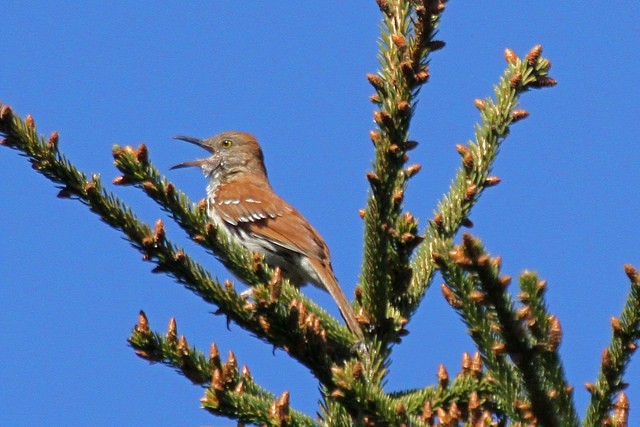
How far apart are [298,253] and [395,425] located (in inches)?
136

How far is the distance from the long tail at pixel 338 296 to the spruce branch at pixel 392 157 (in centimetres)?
17

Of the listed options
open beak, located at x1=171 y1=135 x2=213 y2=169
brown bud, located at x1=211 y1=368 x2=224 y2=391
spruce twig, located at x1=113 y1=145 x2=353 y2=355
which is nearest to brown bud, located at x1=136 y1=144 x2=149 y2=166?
spruce twig, located at x1=113 y1=145 x2=353 y2=355

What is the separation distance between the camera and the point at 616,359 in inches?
86.7

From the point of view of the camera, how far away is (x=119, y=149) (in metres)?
2.71

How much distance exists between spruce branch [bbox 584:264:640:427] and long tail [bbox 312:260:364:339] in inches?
40.5

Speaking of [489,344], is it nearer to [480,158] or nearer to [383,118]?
[383,118]

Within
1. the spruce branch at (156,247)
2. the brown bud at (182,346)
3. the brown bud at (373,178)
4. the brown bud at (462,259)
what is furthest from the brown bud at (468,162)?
the brown bud at (462,259)

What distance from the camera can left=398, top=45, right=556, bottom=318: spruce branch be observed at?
3.07 meters

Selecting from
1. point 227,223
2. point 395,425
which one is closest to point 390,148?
point 395,425

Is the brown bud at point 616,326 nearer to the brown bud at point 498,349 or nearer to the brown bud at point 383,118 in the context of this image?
the brown bud at point 498,349

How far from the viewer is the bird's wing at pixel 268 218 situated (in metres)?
5.80

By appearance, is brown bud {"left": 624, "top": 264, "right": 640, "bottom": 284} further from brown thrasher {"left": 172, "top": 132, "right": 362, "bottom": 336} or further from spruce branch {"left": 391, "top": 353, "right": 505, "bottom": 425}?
brown thrasher {"left": 172, "top": 132, "right": 362, "bottom": 336}

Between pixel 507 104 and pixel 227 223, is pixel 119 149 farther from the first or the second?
pixel 227 223

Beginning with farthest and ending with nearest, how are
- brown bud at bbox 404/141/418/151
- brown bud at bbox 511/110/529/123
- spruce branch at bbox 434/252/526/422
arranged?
brown bud at bbox 511/110/529/123 < brown bud at bbox 404/141/418/151 < spruce branch at bbox 434/252/526/422
